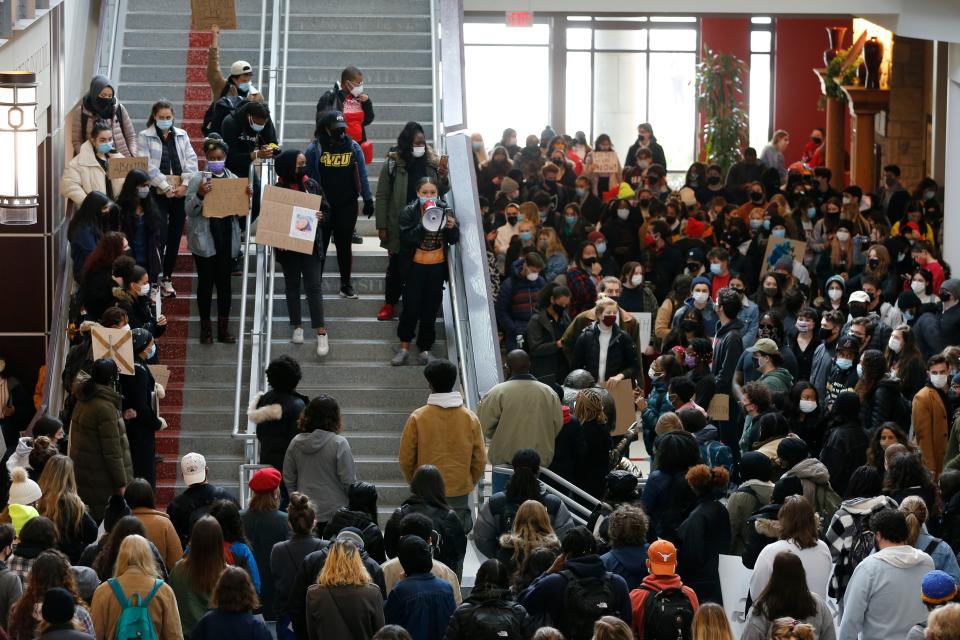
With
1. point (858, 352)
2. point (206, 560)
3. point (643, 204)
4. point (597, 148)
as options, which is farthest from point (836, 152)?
point (206, 560)

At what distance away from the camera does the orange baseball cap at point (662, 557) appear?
27.8 feet

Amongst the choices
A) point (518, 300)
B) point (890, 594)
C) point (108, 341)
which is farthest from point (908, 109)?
point (890, 594)

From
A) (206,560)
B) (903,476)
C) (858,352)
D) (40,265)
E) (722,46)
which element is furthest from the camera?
(722,46)

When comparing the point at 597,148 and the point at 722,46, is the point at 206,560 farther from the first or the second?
the point at 722,46

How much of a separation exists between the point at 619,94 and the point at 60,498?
85.9ft

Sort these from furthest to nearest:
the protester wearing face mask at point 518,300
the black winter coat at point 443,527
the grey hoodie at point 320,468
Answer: the protester wearing face mask at point 518,300 → the grey hoodie at point 320,468 → the black winter coat at point 443,527

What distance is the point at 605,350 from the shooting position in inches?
551

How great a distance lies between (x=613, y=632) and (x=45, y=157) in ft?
31.0

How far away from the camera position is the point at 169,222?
46.2ft

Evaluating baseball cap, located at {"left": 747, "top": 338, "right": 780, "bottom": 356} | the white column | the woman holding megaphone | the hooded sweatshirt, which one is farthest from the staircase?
the white column

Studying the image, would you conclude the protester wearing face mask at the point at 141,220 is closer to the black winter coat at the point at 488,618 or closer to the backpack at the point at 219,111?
the backpack at the point at 219,111

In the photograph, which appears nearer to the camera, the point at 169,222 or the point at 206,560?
the point at 206,560

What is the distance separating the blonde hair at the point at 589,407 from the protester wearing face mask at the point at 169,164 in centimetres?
398

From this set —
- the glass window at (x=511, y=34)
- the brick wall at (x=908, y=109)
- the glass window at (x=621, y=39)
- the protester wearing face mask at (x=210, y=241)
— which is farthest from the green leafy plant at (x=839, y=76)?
the protester wearing face mask at (x=210, y=241)
